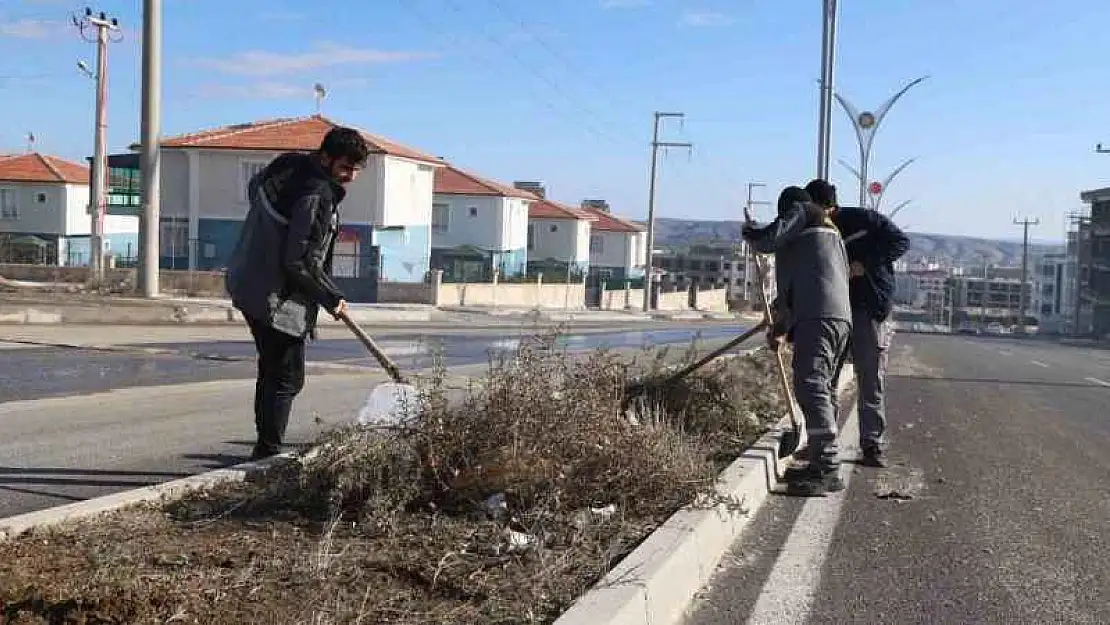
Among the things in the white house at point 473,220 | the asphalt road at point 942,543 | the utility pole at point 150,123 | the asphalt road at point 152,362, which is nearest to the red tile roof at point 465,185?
the white house at point 473,220

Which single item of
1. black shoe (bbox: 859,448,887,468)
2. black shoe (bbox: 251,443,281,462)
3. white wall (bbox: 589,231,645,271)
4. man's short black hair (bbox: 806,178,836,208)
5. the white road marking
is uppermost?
white wall (bbox: 589,231,645,271)

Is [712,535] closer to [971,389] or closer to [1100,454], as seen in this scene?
[1100,454]

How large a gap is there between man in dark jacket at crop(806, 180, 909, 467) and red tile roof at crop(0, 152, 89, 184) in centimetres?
5199

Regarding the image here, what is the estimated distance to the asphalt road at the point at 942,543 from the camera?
4391 millimetres

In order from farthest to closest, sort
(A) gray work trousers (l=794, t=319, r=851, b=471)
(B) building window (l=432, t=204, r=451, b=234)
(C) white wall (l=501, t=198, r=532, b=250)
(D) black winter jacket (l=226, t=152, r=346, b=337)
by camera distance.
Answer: (C) white wall (l=501, t=198, r=532, b=250), (B) building window (l=432, t=204, r=451, b=234), (A) gray work trousers (l=794, t=319, r=851, b=471), (D) black winter jacket (l=226, t=152, r=346, b=337)

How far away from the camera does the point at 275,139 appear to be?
4238 centimetres

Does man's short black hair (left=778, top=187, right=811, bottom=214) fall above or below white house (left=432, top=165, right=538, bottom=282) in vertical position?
below

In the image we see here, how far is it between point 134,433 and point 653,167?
173ft

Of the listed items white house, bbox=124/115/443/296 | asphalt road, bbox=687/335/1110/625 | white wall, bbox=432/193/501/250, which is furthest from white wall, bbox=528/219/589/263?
asphalt road, bbox=687/335/1110/625

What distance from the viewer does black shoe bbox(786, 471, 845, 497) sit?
6387mm

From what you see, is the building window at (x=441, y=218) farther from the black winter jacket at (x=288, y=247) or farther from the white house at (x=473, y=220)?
the black winter jacket at (x=288, y=247)

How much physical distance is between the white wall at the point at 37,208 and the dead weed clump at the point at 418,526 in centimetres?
5266

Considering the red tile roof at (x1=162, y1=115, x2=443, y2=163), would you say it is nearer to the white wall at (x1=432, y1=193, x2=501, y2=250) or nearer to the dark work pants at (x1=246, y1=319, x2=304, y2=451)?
the white wall at (x1=432, y1=193, x2=501, y2=250)

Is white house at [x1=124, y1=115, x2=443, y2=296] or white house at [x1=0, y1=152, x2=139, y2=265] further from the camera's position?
white house at [x1=0, y1=152, x2=139, y2=265]
